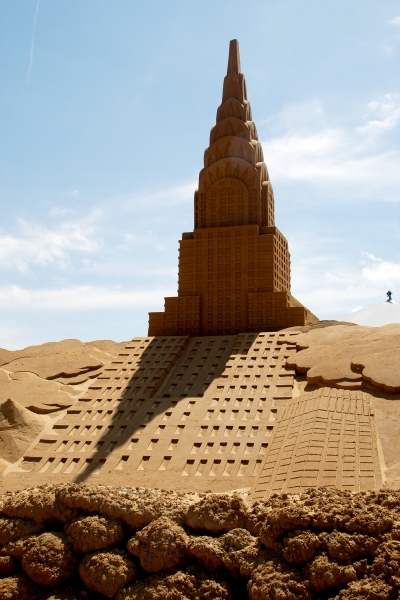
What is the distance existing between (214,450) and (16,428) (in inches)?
131

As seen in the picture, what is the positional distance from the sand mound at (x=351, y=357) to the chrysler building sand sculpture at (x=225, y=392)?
15 centimetres

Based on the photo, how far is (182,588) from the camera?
459 centimetres

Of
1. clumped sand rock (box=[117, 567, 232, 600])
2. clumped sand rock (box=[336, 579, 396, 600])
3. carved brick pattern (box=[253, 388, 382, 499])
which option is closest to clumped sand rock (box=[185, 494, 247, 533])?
clumped sand rock (box=[117, 567, 232, 600])

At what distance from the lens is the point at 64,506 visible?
5.45 m

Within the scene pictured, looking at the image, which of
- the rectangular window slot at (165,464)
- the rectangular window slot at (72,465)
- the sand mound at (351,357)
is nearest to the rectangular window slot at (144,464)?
the rectangular window slot at (165,464)

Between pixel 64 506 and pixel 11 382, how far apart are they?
6647 mm

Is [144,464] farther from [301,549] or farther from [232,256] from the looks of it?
[232,256]

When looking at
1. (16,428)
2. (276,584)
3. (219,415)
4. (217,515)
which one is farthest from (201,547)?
(16,428)

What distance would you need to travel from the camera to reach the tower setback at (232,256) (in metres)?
13.5

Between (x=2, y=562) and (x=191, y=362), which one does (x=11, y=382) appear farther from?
(x=2, y=562)

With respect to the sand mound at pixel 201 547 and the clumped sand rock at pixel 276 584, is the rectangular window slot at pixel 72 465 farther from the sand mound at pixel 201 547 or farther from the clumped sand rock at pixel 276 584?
the clumped sand rock at pixel 276 584

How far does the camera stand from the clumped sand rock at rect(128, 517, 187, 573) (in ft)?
15.7

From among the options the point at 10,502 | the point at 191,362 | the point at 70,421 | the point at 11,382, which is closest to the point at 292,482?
the point at 10,502

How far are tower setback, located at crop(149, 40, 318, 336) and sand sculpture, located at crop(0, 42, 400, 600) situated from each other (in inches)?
1.8
